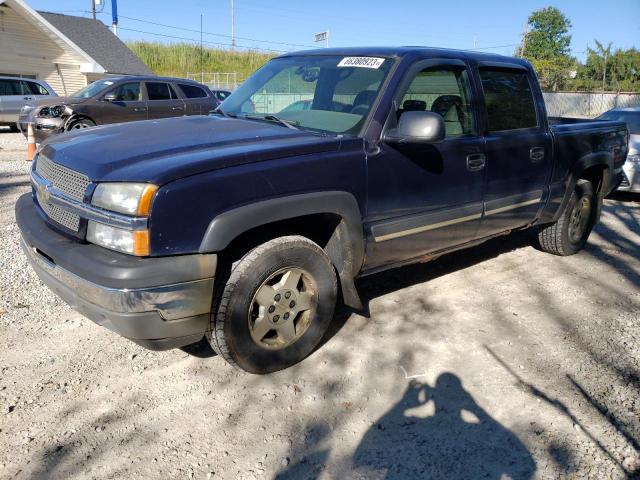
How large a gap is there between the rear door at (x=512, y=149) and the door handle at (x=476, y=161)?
8cm

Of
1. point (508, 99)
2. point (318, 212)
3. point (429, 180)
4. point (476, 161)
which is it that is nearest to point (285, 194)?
point (318, 212)

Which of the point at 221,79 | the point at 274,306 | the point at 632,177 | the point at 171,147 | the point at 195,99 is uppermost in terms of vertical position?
the point at 171,147

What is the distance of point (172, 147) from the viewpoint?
292 cm

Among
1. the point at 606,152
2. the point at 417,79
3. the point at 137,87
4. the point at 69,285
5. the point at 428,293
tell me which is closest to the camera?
the point at 69,285

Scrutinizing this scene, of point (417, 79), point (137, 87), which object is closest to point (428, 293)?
point (417, 79)

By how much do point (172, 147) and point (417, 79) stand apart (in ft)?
5.72

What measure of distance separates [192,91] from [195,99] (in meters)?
0.22

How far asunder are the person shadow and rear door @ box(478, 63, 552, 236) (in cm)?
177

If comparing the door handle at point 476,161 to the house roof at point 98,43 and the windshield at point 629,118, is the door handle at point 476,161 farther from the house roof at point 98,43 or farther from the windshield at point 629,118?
the house roof at point 98,43

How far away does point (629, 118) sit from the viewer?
959cm

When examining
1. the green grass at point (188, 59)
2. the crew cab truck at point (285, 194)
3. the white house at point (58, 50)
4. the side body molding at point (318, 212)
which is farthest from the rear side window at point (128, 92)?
the green grass at point (188, 59)

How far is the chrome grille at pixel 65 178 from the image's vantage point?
281cm

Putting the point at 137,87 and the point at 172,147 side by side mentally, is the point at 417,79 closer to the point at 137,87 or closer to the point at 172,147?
the point at 172,147

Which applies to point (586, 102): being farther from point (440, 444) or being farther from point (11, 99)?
point (440, 444)
